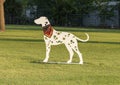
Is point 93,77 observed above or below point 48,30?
below

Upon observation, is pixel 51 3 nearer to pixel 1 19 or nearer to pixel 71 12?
pixel 71 12

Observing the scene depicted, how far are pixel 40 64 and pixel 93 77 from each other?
3.22 m

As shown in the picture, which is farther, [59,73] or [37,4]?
[37,4]

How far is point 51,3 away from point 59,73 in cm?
6993

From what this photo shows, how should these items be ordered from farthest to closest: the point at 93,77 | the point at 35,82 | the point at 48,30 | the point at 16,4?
the point at 16,4, the point at 48,30, the point at 93,77, the point at 35,82

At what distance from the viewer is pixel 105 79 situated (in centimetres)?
1200

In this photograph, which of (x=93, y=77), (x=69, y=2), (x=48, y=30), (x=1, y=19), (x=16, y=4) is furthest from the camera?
(x=16, y=4)

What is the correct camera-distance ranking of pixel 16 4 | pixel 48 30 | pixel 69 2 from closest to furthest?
pixel 48 30 → pixel 69 2 → pixel 16 4

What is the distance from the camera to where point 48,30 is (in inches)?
595

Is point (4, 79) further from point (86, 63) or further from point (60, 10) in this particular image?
point (60, 10)

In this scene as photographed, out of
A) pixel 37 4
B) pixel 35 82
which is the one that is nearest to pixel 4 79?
pixel 35 82

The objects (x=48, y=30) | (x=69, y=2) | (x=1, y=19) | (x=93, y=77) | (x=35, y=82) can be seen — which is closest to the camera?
(x=35, y=82)

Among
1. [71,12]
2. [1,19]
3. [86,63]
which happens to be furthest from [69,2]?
[86,63]

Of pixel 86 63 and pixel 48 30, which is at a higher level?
pixel 48 30
